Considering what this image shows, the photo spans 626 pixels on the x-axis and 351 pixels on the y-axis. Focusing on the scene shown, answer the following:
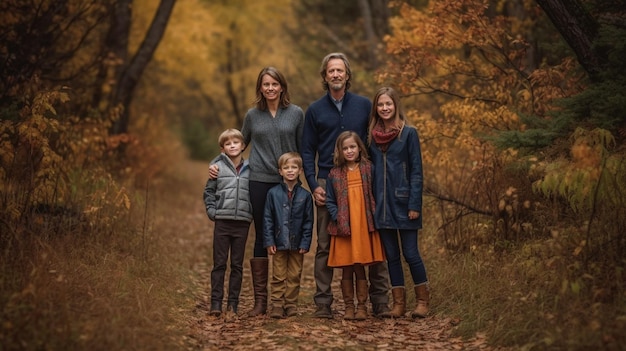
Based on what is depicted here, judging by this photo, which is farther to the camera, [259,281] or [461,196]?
[461,196]

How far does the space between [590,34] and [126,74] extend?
8.65m

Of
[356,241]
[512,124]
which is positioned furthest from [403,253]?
[512,124]

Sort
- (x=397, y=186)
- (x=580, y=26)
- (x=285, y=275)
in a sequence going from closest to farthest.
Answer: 1. (x=397, y=186)
2. (x=285, y=275)
3. (x=580, y=26)

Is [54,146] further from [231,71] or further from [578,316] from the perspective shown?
[231,71]

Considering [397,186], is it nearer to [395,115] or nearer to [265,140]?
[395,115]

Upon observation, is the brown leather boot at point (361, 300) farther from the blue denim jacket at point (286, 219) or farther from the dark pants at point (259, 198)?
the dark pants at point (259, 198)

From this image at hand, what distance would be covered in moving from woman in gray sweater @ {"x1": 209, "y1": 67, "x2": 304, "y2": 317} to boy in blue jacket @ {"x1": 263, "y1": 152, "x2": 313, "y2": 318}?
0.48 ft

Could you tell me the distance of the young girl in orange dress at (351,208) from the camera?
5961 millimetres

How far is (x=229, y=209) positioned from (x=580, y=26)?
3967 mm

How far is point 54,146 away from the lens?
8664 millimetres

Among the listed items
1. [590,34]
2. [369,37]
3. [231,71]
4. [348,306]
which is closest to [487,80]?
[590,34]

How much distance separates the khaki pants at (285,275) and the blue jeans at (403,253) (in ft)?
2.77

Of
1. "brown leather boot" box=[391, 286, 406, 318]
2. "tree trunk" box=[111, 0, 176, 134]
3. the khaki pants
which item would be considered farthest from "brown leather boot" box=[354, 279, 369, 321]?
"tree trunk" box=[111, 0, 176, 134]

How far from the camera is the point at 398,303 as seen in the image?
243 inches
